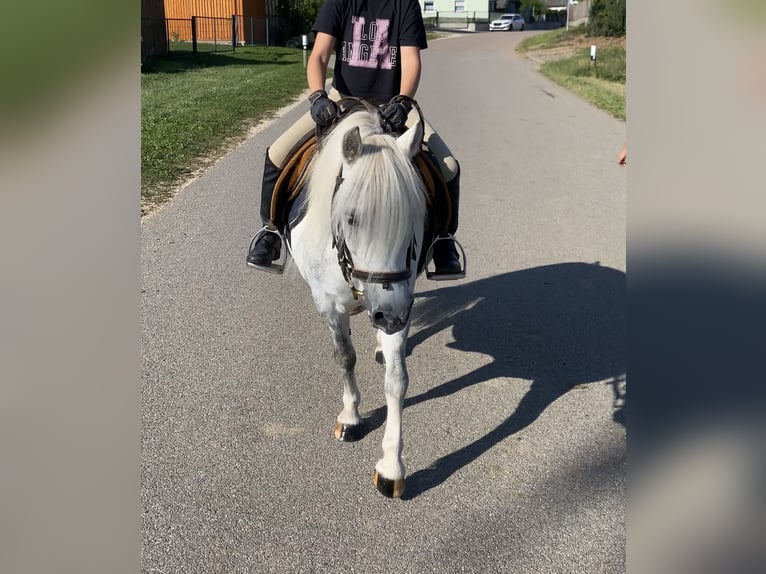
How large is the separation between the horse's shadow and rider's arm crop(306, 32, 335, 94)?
2047 millimetres

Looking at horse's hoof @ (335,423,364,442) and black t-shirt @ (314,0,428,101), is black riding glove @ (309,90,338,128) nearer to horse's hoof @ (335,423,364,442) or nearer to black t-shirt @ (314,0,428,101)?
black t-shirt @ (314,0,428,101)

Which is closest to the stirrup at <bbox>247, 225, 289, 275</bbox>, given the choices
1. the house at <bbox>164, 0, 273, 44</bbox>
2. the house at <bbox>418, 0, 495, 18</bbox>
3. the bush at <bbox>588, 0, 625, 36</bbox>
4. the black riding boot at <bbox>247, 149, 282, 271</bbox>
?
the black riding boot at <bbox>247, 149, 282, 271</bbox>

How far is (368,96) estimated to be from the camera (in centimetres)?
377

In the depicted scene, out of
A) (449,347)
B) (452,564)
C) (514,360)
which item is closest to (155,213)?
(449,347)

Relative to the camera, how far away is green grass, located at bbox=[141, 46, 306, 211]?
30.2 ft

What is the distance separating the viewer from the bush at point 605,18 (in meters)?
28.8

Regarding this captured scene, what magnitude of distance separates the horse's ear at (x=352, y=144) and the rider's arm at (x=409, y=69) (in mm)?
1175

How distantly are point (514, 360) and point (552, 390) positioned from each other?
1.42ft

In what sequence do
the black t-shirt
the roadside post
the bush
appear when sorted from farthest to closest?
the bush → the roadside post → the black t-shirt
